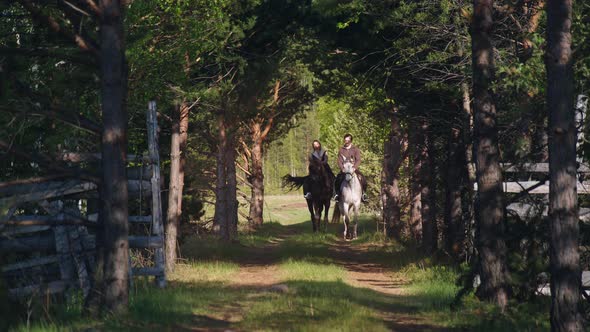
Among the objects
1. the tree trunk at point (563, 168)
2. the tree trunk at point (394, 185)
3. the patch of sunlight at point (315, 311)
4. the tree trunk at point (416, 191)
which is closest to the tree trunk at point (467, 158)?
the patch of sunlight at point (315, 311)

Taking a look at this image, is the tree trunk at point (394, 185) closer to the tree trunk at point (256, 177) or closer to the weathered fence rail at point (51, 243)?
the tree trunk at point (256, 177)

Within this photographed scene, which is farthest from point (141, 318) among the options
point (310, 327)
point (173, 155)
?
point (173, 155)

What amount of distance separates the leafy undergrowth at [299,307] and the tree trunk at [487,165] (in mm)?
540

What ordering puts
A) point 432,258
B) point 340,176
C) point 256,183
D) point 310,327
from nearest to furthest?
point 310,327 → point 432,258 → point 340,176 → point 256,183

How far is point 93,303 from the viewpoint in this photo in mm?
11391

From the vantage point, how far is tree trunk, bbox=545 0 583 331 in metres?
9.10

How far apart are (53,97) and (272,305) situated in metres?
5.31

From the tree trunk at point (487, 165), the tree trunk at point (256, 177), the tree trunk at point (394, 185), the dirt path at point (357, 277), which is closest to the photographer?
the dirt path at point (357, 277)

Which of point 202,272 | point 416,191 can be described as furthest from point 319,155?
point 202,272

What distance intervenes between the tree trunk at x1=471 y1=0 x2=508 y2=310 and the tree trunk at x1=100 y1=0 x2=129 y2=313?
5131 mm

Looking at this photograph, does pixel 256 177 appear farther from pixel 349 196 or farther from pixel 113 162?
pixel 113 162

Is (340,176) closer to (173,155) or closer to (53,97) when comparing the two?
(173,155)

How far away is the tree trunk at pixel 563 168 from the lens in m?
9.10

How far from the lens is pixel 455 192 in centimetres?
2023
